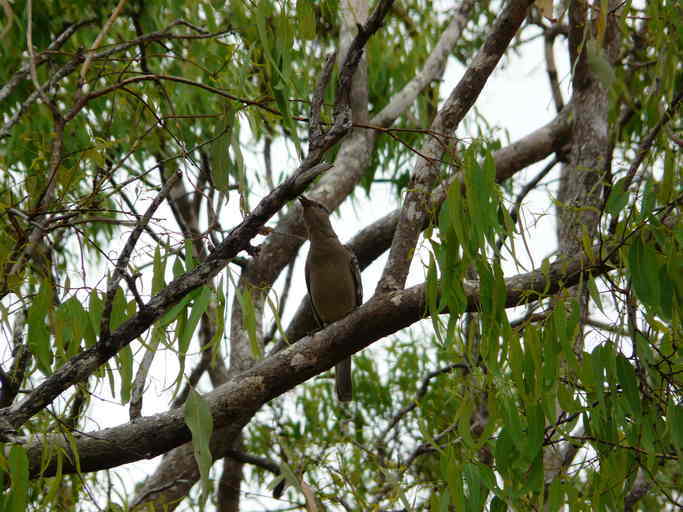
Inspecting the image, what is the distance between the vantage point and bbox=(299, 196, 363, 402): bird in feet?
16.4

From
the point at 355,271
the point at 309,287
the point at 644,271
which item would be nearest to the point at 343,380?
the point at 309,287


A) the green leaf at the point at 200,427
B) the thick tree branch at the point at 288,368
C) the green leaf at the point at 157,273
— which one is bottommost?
the green leaf at the point at 200,427

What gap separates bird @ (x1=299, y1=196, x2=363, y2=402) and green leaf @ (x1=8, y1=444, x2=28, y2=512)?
2.68 metres

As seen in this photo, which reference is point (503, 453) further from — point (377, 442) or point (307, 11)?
point (377, 442)

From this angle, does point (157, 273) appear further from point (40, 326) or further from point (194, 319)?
point (40, 326)

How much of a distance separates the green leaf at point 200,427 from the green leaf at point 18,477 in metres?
0.52

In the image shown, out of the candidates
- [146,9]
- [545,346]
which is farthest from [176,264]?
[146,9]

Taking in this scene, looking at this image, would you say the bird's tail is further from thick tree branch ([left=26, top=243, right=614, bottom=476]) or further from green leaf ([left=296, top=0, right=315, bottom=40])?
green leaf ([left=296, top=0, right=315, bottom=40])

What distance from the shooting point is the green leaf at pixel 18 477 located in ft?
8.13

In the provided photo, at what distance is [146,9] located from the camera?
5594mm

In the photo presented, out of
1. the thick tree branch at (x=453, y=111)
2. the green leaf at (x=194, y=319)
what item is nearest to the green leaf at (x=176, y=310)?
the green leaf at (x=194, y=319)

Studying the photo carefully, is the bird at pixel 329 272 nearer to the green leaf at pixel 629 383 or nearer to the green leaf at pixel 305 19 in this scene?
the green leaf at pixel 305 19

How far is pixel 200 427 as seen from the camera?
8.22 ft

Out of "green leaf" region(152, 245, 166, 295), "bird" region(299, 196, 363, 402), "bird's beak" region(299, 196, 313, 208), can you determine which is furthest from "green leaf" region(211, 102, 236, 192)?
"bird" region(299, 196, 363, 402)
